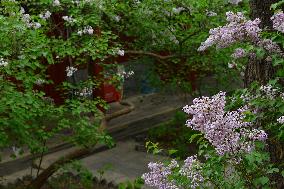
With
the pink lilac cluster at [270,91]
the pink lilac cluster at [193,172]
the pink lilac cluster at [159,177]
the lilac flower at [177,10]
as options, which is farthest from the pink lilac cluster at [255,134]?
the lilac flower at [177,10]

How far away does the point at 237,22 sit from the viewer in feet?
15.6

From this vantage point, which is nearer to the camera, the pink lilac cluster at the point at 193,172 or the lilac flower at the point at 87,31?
the pink lilac cluster at the point at 193,172

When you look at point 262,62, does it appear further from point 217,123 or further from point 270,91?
point 217,123

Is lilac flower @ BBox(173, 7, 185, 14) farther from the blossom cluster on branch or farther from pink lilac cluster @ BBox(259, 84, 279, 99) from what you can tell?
pink lilac cluster @ BBox(259, 84, 279, 99)

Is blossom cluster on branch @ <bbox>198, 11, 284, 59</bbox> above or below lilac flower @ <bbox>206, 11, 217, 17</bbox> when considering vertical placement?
below

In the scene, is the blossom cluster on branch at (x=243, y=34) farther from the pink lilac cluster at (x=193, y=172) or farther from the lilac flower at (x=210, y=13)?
the lilac flower at (x=210, y=13)

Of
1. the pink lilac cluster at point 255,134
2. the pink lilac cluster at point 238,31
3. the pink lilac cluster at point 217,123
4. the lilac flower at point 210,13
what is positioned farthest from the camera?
the lilac flower at point 210,13

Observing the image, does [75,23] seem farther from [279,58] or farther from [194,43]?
[279,58]

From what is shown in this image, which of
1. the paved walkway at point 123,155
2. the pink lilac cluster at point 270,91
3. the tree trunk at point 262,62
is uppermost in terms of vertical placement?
the tree trunk at point 262,62

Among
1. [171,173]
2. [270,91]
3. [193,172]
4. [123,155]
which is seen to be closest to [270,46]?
[270,91]

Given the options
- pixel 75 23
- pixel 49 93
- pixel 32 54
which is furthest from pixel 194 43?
pixel 49 93

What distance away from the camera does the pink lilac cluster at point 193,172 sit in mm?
4590

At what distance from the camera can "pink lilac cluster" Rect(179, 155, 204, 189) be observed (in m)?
4.59

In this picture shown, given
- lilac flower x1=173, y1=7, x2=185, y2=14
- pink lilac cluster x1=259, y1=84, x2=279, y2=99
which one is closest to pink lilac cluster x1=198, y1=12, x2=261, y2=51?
pink lilac cluster x1=259, y1=84, x2=279, y2=99
